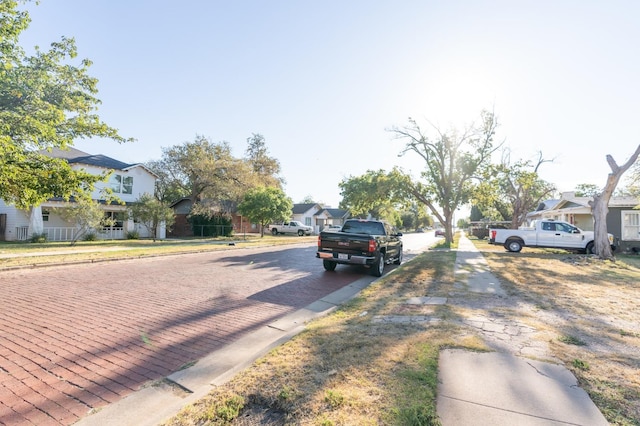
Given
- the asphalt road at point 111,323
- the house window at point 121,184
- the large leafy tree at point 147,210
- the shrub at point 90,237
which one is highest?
the house window at point 121,184

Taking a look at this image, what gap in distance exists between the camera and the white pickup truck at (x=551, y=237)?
19.0 meters

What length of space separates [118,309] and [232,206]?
2977 centimetres

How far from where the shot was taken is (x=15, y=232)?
22.9 meters

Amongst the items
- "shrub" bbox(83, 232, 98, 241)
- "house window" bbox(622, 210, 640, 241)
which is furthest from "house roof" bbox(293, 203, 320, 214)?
"house window" bbox(622, 210, 640, 241)

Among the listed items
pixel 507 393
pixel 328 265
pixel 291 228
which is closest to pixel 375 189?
pixel 328 265

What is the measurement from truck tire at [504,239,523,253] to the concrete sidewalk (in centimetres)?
1983

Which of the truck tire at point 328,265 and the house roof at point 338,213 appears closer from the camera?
the truck tire at point 328,265

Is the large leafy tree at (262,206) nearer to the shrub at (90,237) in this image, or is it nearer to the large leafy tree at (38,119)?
the shrub at (90,237)

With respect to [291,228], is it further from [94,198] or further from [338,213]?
[338,213]

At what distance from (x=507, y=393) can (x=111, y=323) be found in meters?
5.75

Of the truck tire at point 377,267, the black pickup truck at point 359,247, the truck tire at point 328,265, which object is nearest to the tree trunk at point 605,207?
the black pickup truck at point 359,247

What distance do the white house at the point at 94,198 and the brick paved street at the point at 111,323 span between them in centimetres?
1475

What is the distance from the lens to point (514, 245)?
2111 cm

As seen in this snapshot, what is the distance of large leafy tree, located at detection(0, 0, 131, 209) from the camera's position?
34.9 ft
